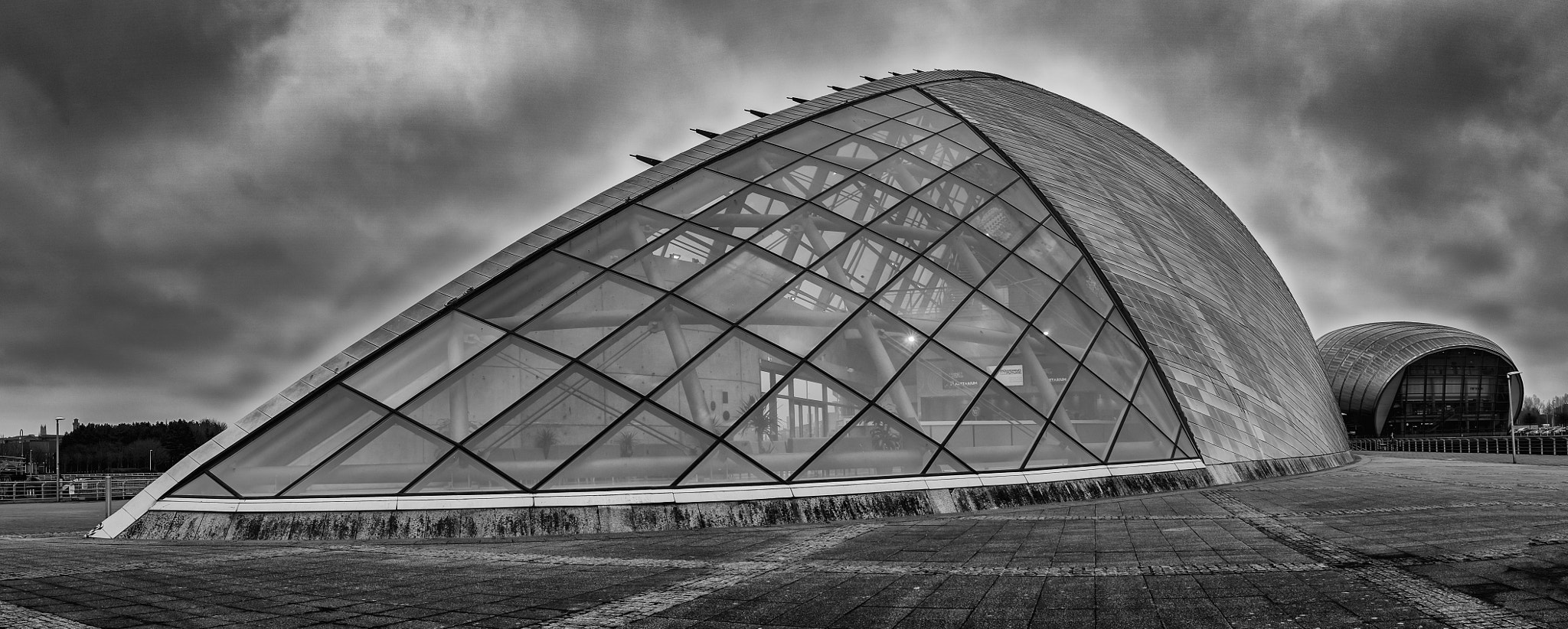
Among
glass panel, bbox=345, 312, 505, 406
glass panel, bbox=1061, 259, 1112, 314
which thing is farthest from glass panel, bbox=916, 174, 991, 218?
glass panel, bbox=345, 312, 505, 406

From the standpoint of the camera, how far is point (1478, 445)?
50219 millimetres

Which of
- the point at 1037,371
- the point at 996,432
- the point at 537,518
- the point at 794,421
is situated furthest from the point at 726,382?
the point at 1037,371

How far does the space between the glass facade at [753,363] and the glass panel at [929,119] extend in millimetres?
3140

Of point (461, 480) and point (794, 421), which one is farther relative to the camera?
point (794, 421)

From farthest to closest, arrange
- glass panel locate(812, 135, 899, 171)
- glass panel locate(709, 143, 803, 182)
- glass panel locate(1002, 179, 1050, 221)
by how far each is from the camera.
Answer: glass panel locate(1002, 179, 1050, 221) → glass panel locate(812, 135, 899, 171) → glass panel locate(709, 143, 803, 182)

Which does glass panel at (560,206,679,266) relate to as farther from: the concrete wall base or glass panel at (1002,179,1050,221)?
glass panel at (1002,179,1050,221)

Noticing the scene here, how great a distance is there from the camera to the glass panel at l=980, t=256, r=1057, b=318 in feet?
55.9

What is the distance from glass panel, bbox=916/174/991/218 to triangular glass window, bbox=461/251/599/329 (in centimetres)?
752

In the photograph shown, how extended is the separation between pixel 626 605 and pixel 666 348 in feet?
24.3

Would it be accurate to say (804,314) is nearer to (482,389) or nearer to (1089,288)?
(482,389)

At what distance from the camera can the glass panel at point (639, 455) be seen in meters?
12.5

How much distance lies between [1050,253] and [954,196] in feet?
7.63

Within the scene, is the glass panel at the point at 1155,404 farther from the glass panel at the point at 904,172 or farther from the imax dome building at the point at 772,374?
the glass panel at the point at 904,172

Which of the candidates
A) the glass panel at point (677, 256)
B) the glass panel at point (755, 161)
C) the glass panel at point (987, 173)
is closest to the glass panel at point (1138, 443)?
the glass panel at point (987, 173)
